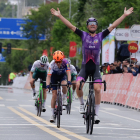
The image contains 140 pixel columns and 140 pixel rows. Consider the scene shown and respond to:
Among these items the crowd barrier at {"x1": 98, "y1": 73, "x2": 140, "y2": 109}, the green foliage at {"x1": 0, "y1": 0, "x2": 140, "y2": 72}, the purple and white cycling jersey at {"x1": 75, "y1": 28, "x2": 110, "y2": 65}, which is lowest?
the crowd barrier at {"x1": 98, "y1": 73, "x2": 140, "y2": 109}

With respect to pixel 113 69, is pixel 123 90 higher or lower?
lower

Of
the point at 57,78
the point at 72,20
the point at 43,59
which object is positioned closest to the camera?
the point at 57,78

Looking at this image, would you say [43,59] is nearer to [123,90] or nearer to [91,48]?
[91,48]

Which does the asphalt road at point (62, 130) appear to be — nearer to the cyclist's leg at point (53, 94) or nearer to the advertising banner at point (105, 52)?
the cyclist's leg at point (53, 94)

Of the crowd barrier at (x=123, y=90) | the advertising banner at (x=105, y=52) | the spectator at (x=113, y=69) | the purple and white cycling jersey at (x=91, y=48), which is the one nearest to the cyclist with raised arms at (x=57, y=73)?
the purple and white cycling jersey at (x=91, y=48)

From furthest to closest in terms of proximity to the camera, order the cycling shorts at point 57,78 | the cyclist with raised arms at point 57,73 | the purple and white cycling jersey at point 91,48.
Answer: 1. the cycling shorts at point 57,78
2. the cyclist with raised arms at point 57,73
3. the purple and white cycling jersey at point 91,48

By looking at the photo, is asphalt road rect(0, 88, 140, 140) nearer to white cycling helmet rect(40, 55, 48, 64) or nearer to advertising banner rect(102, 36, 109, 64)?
white cycling helmet rect(40, 55, 48, 64)

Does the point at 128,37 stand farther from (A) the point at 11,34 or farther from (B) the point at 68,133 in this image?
(A) the point at 11,34

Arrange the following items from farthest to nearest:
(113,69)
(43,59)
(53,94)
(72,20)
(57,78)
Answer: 1. (72,20)
2. (113,69)
3. (43,59)
4. (57,78)
5. (53,94)

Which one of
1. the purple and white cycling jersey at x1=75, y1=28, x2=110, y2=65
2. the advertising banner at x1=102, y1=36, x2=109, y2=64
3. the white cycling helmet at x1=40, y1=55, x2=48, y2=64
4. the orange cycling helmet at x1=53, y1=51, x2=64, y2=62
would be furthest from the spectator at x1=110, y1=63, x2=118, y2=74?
the purple and white cycling jersey at x1=75, y1=28, x2=110, y2=65

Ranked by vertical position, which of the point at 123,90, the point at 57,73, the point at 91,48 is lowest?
the point at 123,90

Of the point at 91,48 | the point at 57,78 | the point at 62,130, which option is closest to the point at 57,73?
the point at 57,78

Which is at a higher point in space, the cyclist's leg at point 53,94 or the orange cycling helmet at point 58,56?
the orange cycling helmet at point 58,56

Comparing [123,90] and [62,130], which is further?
[123,90]
